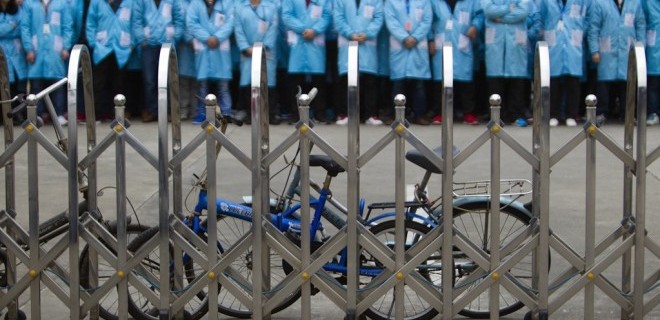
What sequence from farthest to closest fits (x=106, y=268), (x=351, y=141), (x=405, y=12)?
1. (x=405, y=12)
2. (x=106, y=268)
3. (x=351, y=141)

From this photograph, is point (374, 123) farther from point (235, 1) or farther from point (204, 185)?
point (204, 185)

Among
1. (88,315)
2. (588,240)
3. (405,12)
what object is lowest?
(88,315)

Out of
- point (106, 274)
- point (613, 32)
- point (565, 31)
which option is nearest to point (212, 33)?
point (565, 31)

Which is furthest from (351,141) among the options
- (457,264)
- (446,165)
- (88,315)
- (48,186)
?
(48,186)

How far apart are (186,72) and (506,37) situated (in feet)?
13.0

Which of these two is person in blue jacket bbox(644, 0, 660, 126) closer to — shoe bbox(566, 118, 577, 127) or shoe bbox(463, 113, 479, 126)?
shoe bbox(566, 118, 577, 127)

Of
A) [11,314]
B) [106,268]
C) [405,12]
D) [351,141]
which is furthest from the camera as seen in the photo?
[405,12]

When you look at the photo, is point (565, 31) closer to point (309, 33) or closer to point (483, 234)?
point (309, 33)

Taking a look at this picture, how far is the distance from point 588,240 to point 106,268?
3147 millimetres

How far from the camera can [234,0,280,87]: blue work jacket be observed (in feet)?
49.0

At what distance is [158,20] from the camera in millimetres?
15148

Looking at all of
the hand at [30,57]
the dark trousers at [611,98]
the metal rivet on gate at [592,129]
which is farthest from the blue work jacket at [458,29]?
the metal rivet on gate at [592,129]

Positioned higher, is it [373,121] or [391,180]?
[373,121]

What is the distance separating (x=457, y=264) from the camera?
7141mm
